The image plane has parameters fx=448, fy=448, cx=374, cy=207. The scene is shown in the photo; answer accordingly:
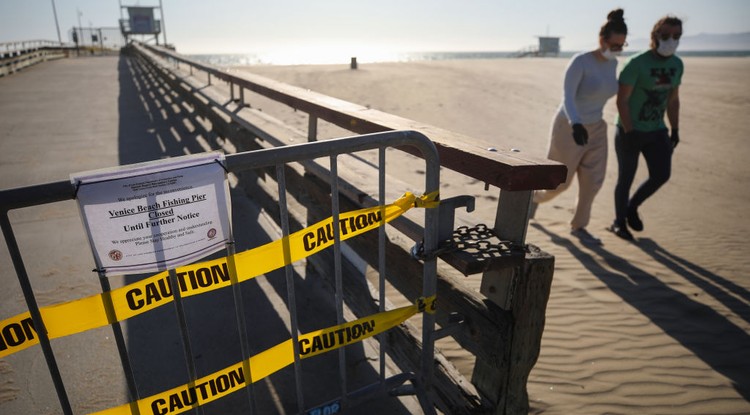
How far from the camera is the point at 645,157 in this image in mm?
5062

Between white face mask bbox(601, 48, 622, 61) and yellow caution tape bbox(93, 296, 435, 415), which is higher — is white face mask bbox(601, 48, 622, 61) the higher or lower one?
the higher one

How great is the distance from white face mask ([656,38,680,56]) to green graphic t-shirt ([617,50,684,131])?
0.11 m

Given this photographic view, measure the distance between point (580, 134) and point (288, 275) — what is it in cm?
382

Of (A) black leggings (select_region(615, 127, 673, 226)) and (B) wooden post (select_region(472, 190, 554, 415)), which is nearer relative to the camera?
(B) wooden post (select_region(472, 190, 554, 415))

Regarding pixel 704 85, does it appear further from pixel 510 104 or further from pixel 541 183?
pixel 541 183

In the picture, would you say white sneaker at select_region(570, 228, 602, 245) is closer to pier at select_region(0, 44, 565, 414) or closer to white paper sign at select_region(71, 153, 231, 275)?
pier at select_region(0, 44, 565, 414)

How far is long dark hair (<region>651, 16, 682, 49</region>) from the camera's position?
180 inches

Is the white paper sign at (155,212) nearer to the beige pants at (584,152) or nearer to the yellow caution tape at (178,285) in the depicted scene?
the yellow caution tape at (178,285)

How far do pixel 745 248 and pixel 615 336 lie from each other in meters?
3.06

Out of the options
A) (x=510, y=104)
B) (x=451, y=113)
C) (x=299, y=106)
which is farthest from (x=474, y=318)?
(x=510, y=104)

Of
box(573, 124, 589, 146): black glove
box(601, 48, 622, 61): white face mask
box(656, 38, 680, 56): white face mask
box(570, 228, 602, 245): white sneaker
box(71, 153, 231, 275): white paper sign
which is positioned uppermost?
box(656, 38, 680, 56): white face mask

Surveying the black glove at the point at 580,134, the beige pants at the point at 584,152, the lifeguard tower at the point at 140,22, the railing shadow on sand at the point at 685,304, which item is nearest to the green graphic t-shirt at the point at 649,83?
the beige pants at the point at 584,152

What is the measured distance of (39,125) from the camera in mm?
10078

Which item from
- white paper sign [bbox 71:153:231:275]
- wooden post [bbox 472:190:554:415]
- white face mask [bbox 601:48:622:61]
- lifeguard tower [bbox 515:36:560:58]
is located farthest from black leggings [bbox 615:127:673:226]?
lifeguard tower [bbox 515:36:560:58]
